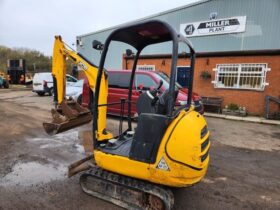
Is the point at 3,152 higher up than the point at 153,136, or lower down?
lower down

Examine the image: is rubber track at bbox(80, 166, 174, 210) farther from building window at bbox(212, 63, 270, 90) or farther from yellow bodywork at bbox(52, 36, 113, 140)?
building window at bbox(212, 63, 270, 90)

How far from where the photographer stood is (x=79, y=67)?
3855 mm

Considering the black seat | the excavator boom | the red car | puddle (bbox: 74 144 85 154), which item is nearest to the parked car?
the red car

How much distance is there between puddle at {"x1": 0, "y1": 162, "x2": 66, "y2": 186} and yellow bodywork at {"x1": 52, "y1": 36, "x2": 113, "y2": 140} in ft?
3.90

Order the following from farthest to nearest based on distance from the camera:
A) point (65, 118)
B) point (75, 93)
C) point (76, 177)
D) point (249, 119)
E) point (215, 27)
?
point (215, 27) → point (75, 93) → point (249, 119) → point (65, 118) → point (76, 177)

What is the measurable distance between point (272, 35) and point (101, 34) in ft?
38.2

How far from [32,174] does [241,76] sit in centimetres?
991

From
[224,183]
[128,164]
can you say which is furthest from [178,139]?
[224,183]

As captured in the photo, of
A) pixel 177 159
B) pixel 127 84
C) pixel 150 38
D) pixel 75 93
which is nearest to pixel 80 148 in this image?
pixel 150 38

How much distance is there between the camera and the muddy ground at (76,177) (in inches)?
123

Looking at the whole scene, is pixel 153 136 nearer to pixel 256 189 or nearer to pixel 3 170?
pixel 256 189

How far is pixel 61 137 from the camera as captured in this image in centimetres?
603

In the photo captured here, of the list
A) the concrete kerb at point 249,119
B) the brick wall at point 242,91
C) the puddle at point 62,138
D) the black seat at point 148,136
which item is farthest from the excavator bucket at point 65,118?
the brick wall at point 242,91

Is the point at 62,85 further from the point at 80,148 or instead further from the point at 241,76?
the point at 241,76
